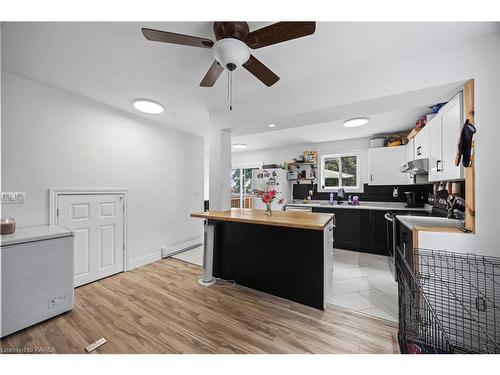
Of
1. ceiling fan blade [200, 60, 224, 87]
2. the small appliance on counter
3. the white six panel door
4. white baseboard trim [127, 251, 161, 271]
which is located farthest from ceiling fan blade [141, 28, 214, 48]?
the small appliance on counter

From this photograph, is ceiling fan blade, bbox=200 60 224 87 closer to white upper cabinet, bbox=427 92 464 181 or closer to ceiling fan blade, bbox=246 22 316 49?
ceiling fan blade, bbox=246 22 316 49

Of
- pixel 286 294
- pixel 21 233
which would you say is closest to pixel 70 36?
pixel 21 233

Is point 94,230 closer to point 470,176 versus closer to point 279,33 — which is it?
point 279,33

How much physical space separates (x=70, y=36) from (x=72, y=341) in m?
2.39

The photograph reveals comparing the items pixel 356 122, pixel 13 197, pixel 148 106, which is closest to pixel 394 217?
pixel 356 122

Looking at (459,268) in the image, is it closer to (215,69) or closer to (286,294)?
(286,294)

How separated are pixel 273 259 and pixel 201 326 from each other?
3.09 feet

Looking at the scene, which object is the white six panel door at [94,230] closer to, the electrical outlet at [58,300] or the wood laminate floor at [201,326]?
the wood laminate floor at [201,326]

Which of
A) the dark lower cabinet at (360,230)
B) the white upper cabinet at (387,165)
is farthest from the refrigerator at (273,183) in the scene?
the white upper cabinet at (387,165)

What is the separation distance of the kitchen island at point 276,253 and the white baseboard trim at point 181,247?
52.5 inches

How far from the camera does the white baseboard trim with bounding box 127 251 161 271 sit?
301cm

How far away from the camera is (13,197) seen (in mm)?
2006
